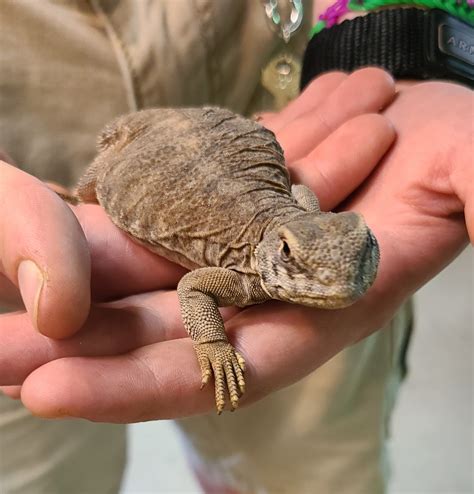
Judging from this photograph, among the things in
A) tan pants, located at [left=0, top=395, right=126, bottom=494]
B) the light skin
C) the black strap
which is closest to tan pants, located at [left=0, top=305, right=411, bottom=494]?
tan pants, located at [left=0, top=395, right=126, bottom=494]

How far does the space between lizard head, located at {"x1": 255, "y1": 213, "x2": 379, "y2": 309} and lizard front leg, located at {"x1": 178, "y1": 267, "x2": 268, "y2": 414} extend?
0.49 ft

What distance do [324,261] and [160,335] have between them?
16.1 inches

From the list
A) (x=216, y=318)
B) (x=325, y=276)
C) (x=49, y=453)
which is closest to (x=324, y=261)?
(x=325, y=276)

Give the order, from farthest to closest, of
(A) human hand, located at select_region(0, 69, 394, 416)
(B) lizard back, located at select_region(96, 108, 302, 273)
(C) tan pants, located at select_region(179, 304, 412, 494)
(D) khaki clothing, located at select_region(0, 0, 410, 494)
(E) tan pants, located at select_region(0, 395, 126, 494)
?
1. (C) tan pants, located at select_region(179, 304, 412, 494)
2. (E) tan pants, located at select_region(0, 395, 126, 494)
3. (D) khaki clothing, located at select_region(0, 0, 410, 494)
4. (B) lizard back, located at select_region(96, 108, 302, 273)
5. (A) human hand, located at select_region(0, 69, 394, 416)

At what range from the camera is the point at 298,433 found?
7.68 ft

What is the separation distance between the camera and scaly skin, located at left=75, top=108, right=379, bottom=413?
1260 mm

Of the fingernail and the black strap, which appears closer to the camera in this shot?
the fingernail

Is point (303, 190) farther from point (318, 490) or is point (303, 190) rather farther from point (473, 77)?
point (318, 490)

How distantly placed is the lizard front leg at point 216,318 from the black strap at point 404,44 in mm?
1020

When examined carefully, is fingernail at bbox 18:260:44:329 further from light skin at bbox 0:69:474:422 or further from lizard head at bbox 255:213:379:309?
lizard head at bbox 255:213:379:309

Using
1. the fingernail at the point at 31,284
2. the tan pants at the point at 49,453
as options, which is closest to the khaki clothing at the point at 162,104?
the tan pants at the point at 49,453

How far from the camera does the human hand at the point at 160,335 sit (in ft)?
3.64

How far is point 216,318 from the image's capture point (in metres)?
1.36

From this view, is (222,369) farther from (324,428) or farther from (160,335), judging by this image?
(324,428)
